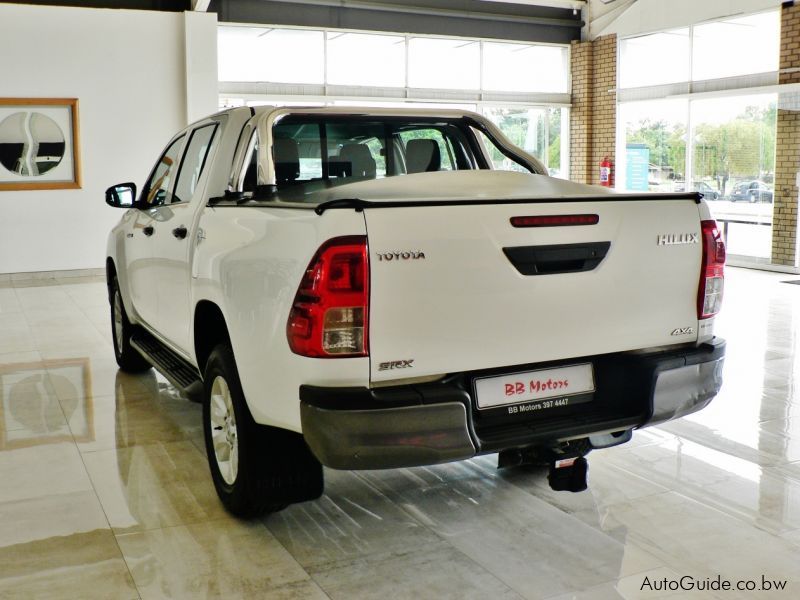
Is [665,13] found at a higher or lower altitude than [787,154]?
higher

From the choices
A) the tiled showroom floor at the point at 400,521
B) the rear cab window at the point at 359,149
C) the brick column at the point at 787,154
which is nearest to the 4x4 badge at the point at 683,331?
the tiled showroom floor at the point at 400,521

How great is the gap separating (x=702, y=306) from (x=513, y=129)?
14.8m

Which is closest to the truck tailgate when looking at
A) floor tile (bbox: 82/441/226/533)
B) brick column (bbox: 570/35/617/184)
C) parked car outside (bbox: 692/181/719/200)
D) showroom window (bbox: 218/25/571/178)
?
floor tile (bbox: 82/441/226/533)

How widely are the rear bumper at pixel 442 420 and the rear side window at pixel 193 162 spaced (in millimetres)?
1957

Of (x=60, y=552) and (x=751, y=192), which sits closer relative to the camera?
(x=60, y=552)

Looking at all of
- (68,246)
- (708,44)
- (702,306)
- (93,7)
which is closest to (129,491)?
(702,306)

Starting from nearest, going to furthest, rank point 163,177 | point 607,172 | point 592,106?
point 163,177 → point 607,172 → point 592,106

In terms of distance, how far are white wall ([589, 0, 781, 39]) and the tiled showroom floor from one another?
9958mm

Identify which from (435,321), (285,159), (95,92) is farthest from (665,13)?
(435,321)

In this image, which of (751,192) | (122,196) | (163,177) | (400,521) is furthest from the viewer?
(751,192)

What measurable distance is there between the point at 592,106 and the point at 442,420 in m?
15.5

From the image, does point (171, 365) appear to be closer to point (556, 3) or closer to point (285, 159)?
point (285, 159)

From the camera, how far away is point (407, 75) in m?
16.0

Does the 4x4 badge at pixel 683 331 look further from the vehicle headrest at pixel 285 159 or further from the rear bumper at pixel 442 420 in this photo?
the vehicle headrest at pixel 285 159
